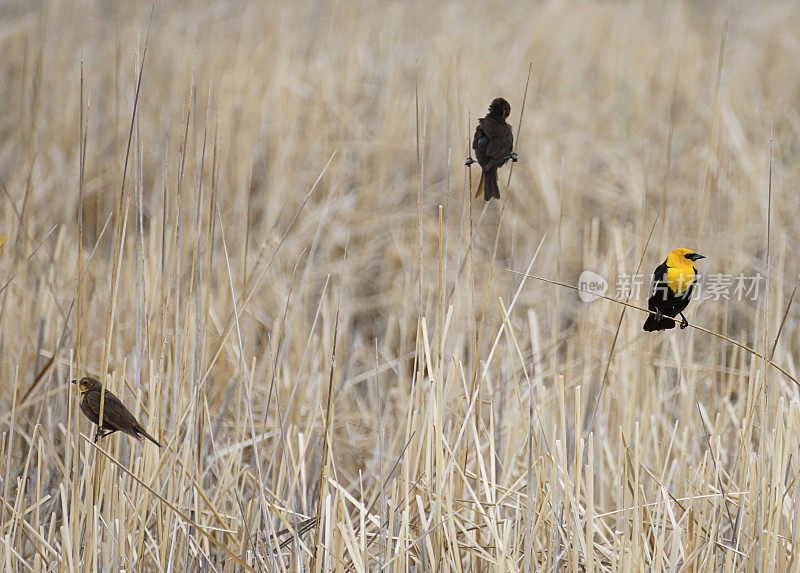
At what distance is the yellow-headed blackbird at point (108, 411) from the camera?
101cm

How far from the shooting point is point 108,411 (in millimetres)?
1022

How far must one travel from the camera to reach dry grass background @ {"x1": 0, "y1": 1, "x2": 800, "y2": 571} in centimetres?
159

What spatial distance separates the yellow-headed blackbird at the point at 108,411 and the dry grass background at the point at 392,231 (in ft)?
0.64

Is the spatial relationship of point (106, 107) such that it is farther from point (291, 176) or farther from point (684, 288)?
point (684, 288)

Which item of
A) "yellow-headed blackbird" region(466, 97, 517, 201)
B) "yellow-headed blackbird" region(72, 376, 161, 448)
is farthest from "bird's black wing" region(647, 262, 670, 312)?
"yellow-headed blackbird" region(72, 376, 161, 448)

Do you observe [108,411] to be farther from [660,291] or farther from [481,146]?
[660,291]

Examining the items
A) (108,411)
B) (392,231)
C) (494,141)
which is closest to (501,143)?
(494,141)

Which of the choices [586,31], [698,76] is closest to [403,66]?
[586,31]

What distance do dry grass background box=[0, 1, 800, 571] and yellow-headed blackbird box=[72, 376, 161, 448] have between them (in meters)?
0.19

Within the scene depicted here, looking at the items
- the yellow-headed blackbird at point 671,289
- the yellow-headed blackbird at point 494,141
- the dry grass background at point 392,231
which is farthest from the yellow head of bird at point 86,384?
the yellow-headed blackbird at point 671,289

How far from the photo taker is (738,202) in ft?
8.57

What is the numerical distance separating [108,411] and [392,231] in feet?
6.41

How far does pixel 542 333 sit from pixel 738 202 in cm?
77

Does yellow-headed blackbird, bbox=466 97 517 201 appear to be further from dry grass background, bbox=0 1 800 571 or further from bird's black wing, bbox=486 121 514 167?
dry grass background, bbox=0 1 800 571
